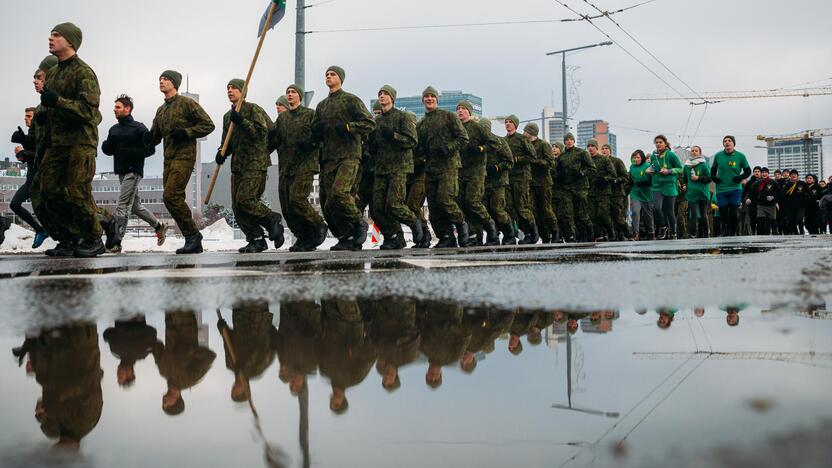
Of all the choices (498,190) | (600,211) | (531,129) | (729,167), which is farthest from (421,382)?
(600,211)

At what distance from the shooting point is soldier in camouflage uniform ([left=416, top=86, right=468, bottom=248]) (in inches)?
457

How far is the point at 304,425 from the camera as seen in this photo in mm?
1123

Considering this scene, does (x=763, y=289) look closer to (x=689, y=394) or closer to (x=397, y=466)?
(x=689, y=394)

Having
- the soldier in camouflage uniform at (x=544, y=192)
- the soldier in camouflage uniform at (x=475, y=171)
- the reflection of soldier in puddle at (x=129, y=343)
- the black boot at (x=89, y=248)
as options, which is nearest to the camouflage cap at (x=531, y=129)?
the soldier in camouflage uniform at (x=544, y=192)

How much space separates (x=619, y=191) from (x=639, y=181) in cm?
77

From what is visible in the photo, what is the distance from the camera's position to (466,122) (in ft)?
42.3

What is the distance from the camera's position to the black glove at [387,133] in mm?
10852

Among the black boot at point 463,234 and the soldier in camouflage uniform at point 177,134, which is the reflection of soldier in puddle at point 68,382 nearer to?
the soldier in camouflage uniform at point 177,134

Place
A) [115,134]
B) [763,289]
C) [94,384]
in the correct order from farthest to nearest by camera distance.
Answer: [115,134] → [763,289] → [94,384]

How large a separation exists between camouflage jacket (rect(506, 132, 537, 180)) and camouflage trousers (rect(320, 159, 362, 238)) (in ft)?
16.2

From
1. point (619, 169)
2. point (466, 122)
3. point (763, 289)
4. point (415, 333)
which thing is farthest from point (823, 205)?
point (415, 333)

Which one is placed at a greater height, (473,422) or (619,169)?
(619,169)

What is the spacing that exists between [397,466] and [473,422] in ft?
0.61

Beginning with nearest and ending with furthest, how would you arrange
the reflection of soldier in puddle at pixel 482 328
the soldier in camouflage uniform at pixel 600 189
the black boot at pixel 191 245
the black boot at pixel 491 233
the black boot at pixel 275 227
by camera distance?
1. the reflection of soldier in puddle at pixel 482 328
2. the black boot at pixel 191 245
3. the black boot at pixel 275 227
4. the black boot at pixel 491 233
5. the soldier in camouflage uniform at pixel 600 189
